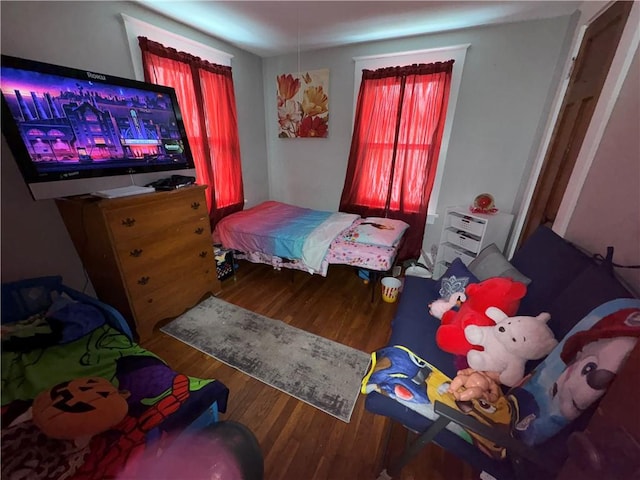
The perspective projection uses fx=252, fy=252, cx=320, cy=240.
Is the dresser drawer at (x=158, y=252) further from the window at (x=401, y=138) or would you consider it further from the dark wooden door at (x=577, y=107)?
the dark wooden door at (x=577, y=107)

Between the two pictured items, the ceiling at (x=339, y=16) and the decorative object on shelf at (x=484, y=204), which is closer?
the ceiling at (x=339, y=16)

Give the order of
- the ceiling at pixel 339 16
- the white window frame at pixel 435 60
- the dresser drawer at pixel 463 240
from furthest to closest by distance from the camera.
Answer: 1. the white window frame at pixel 435 60
2. the dresser drawer at pixel 463 240
3. the ceiling at pixel 339 16

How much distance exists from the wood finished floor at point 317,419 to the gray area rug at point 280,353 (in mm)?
57

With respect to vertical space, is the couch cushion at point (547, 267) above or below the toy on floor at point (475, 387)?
above

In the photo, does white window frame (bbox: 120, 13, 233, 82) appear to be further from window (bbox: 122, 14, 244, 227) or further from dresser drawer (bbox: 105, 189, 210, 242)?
dresser drawer (bbox: 105, 189, 210, 242)

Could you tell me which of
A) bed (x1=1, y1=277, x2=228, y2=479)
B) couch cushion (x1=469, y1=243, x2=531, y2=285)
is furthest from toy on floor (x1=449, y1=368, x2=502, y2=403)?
bed (x1=1, y1=277, x2=228, y2=479)

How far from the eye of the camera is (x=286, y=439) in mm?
1360

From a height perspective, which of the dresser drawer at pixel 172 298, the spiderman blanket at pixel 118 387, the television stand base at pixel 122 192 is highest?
the television stand base at pixel 122 192

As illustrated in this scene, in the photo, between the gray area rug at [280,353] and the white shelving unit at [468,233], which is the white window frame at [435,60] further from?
the gray area rug at [280,353]

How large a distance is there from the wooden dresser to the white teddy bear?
212 centimetres

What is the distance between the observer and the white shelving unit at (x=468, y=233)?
7.90 ft

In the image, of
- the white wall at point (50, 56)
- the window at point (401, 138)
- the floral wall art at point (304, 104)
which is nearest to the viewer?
the white wall at point (50, 56)

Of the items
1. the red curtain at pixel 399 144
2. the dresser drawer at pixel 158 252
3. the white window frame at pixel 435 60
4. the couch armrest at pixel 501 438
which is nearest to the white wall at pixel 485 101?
the white window frame at pixel 435 60

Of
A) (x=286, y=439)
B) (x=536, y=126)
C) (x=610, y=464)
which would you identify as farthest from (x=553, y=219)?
(x=286, y=439)
